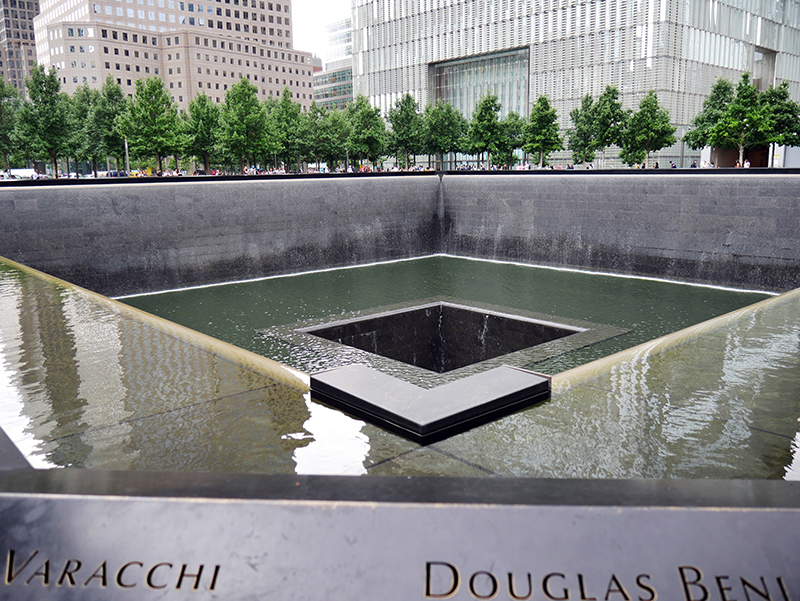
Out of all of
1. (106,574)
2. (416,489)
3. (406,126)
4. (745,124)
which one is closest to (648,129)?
(745,124)

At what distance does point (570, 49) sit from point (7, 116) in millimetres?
45529

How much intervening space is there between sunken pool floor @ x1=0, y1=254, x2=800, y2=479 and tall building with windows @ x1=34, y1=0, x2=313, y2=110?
275 feet

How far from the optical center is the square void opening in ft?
39.1

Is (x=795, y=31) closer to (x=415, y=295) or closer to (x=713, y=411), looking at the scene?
(x=415, y=295)

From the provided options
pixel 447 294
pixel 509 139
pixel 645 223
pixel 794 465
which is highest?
pixel 509 139

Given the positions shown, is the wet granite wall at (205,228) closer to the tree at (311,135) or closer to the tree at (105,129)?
the tree at (311,135)

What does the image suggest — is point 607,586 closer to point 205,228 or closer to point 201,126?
point 205,228

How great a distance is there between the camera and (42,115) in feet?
133

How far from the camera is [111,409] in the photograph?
4.48 m

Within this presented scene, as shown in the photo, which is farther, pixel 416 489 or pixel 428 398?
pixel 428 398

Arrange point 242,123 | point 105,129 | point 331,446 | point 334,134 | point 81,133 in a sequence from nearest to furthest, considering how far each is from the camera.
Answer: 1. point 331,446
2. point 242,123
3. point 81,133
4. point 105,129
5. point 334,134

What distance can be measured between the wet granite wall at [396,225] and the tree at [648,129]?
76.7 feet

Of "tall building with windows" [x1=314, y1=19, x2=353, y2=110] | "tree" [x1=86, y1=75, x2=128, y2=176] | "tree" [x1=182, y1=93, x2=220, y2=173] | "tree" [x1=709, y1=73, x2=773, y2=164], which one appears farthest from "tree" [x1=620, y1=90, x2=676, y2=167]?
"tall building with windows" [x1=314, y1=19, x2=353, y2=110]

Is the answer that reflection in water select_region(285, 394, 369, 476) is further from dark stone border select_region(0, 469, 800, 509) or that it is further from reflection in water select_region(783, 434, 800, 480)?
reflection in water select_region(783, 434, 800, 480)
